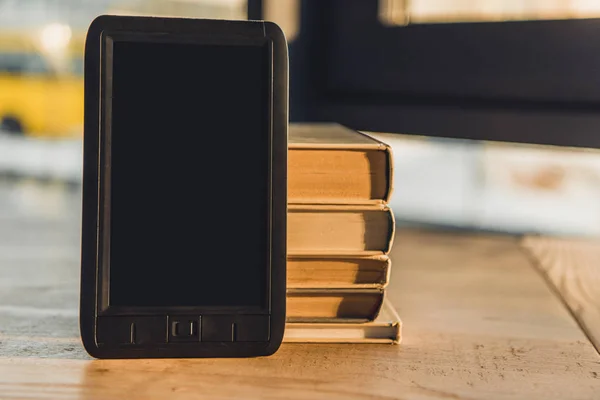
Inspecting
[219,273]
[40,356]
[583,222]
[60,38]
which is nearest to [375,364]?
[219,273]

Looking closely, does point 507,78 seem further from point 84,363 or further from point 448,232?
point 84,363

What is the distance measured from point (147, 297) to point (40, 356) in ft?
0.28

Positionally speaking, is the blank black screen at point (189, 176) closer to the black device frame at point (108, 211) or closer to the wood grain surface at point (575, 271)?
the black device frame at point (108, 211)

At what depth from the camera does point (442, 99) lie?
2.93ft

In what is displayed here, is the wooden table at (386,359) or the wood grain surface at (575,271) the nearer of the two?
the wooden table at (386,359)

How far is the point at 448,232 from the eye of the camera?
1008 millimetres

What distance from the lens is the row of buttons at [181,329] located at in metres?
0.44

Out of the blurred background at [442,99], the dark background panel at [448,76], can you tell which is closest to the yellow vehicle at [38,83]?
the blurred background at [442,99]

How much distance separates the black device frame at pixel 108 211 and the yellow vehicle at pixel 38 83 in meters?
1.59

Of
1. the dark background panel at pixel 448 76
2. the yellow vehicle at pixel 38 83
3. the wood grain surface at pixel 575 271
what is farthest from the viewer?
the yellow vehicle at pixel 38 83

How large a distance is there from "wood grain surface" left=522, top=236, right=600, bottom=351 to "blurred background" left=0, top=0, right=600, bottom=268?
0.39 feet

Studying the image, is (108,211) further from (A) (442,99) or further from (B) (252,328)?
(A) (442,99)

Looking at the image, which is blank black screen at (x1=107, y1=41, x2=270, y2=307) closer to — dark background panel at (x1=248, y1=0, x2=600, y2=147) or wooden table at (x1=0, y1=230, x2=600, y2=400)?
wooden table at (x1=0, y1=230, x2=600, y2=400)

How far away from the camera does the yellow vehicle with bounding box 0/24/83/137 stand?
2299 mm
